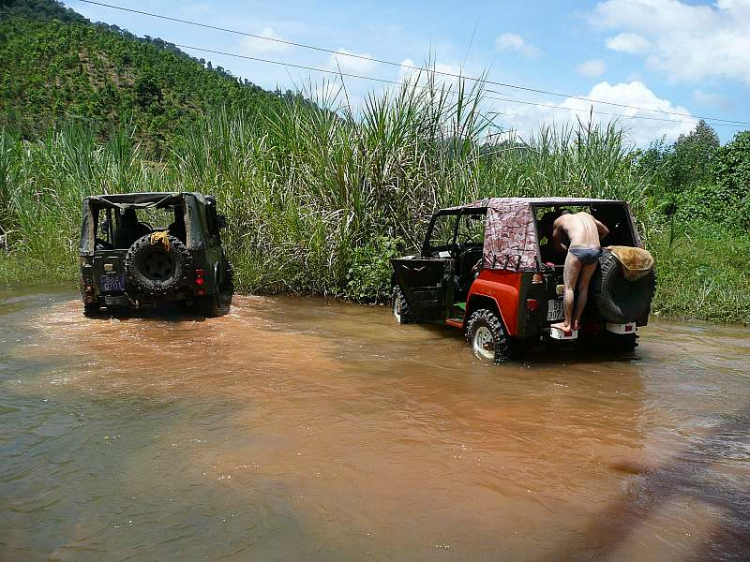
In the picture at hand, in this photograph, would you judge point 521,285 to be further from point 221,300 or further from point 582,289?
point 221,300

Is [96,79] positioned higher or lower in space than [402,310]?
higher

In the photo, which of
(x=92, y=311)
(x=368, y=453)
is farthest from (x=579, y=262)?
(x=92, y=311)

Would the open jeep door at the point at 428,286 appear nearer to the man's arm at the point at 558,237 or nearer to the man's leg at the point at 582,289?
the man's arm at the point at 558,237

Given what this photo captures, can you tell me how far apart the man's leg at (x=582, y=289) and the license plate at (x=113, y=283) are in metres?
6.05

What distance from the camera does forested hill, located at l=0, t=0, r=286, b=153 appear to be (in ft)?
163

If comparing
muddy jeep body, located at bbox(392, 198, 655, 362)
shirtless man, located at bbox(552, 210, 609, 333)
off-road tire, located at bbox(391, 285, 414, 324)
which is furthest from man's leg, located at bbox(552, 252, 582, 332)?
off-road tire, located at bbox(391, 285, 414, 324)

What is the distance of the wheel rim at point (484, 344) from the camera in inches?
253

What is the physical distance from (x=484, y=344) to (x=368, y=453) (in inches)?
114

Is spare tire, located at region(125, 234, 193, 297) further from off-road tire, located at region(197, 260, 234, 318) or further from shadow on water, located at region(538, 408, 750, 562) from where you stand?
shadow on water, located at region(538, 408, 750, 562)

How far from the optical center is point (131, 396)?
5164 millimetres

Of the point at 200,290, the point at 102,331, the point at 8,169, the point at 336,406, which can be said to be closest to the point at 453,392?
the point at 336,406

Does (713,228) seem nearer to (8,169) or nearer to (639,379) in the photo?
(639,379)

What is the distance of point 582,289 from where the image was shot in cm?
582

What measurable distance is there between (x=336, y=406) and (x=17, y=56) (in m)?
65.1
